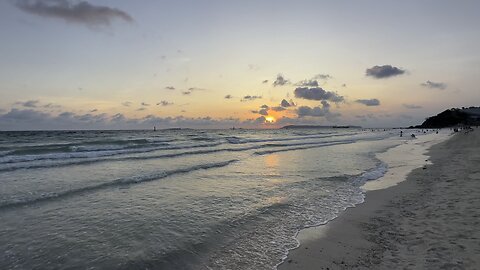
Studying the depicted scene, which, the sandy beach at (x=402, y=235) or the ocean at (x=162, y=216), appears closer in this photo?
the sandy beach at (x=402, y=235)

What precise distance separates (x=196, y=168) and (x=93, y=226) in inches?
474

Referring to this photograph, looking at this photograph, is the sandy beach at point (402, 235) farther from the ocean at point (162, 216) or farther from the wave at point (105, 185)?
the wave at point (105, 185)

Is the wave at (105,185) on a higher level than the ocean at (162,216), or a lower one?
higher

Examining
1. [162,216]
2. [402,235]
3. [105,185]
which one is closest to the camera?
[402,235]

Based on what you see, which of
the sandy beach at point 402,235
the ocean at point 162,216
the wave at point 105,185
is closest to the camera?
the sandy beach at point 402,235

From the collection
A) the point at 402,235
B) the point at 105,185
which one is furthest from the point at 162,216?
the point at 402,235

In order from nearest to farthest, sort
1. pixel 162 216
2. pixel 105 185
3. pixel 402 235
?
pixel 402 235 → pixel 162 216 → pixel 105 185

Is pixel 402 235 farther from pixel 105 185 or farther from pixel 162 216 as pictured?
pixel 105 185

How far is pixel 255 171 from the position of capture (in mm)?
19953

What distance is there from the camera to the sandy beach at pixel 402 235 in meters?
6.23

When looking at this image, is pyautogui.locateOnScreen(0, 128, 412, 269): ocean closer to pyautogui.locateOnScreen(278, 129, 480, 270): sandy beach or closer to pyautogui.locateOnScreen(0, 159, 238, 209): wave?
pyautogui.locateOnScreen(0, 159, 238, 209): wave

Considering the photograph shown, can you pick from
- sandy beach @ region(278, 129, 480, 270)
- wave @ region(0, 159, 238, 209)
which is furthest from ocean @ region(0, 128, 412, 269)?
sandy beach @ region(278, 129, 480, 270)

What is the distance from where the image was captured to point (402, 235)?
7668mm

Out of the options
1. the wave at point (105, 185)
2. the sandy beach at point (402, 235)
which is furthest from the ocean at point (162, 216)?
the sandy beach at point (402, 235)
